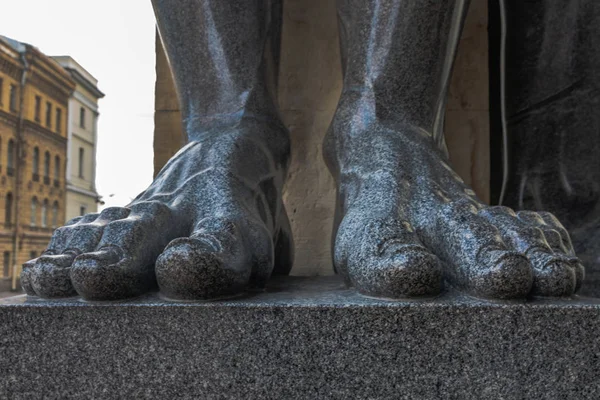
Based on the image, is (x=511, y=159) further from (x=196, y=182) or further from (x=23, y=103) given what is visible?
(x=23, y=103)

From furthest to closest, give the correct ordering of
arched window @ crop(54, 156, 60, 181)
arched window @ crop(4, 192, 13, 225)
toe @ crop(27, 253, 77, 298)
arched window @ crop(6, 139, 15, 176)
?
arched window @ crop(54, 156, 60, 181)
arched window @ crop(4, 192, 13, 225)
arched window @ crop(6, 139, 15, 176)
toe @ crop(27, 253, 77, 298)

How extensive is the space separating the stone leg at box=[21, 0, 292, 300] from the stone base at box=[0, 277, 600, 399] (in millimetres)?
55

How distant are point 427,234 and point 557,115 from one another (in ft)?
2.77

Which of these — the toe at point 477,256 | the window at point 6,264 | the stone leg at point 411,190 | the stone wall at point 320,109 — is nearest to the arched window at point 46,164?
the window at point 6,264

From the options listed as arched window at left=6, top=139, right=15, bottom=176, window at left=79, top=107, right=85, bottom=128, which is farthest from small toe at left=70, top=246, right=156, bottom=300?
window at left=79, top=107, right=85, bottom=128

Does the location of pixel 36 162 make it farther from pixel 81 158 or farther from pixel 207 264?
pixel 207 264

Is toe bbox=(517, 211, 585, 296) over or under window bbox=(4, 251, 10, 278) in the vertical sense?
under

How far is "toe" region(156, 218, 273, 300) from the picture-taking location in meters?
0.83

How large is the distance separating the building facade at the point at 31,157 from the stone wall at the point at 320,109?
2475 cm

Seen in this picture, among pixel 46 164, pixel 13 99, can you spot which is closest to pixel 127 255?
pixel 13 99

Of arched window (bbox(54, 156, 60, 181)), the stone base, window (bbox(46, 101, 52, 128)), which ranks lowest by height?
the stone base

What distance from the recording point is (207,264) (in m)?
0.84

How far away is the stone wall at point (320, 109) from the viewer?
196cm

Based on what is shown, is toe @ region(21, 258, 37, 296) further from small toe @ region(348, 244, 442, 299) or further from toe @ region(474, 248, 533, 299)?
toe @ region(474, 248, 533, 299)
